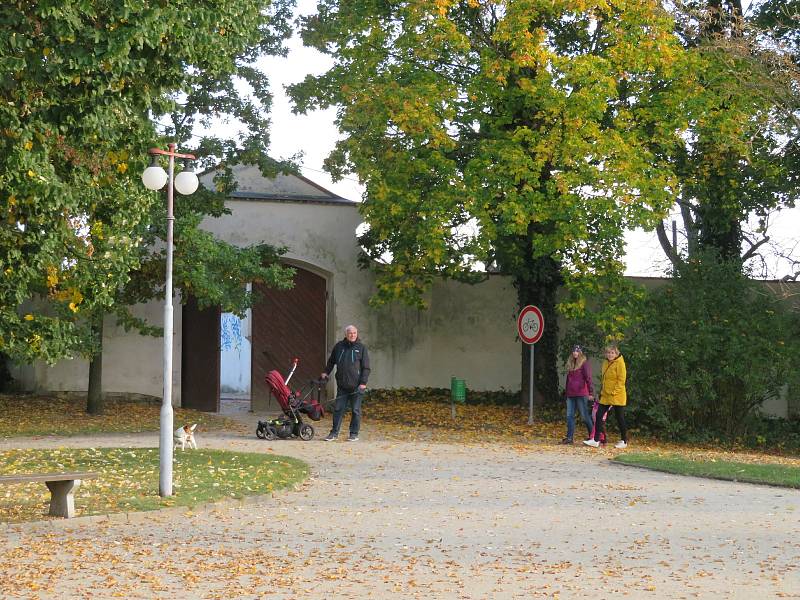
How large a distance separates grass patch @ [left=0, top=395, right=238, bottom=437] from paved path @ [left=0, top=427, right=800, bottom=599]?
714 centimetres

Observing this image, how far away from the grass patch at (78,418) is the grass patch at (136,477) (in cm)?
390

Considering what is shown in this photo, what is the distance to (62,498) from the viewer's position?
9.95 m

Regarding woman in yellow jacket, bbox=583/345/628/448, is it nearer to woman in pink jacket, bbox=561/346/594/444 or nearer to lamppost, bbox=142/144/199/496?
woman in pink jacket, bbox=561/346/594/444

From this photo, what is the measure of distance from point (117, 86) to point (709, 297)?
13.8 meters

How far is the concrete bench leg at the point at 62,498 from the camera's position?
9.88 metres

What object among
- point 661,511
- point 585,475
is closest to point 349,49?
point 585,475

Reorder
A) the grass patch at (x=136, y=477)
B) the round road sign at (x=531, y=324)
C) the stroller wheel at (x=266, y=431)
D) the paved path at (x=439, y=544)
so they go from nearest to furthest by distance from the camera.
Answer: the paved path at (x=439, y=544)
the grass patch at (x=136, y=477)
the stroller wheel at (x=266, y=431)
the round road sign at (x=531, y=324)

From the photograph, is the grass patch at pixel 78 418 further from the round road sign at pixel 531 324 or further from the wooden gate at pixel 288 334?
the round road sign at pixel 531 324

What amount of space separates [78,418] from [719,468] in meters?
12.2

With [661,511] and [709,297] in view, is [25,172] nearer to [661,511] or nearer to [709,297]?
[661,511]

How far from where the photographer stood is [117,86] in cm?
1072

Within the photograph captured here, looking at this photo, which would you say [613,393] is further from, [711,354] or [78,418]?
[78,418]

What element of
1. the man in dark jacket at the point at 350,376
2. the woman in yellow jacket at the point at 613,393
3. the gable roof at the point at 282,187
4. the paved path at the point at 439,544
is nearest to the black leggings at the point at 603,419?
the woman in yellow jacket at the point at 613,393

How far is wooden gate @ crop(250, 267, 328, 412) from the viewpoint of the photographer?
82.5 ft
